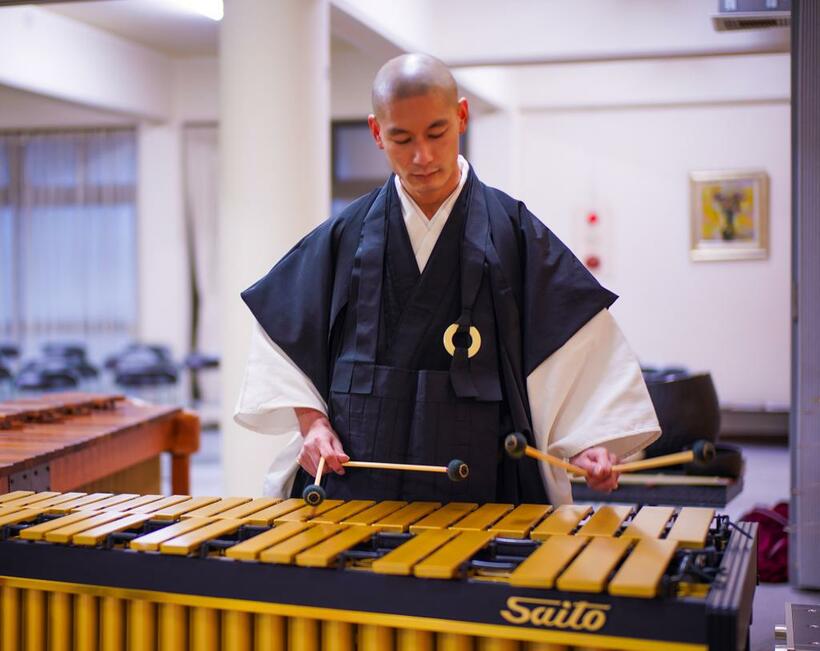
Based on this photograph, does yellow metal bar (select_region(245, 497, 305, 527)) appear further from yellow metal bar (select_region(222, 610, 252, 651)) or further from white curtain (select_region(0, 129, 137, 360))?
white curtain (select_region(0, 129, 137, 360))

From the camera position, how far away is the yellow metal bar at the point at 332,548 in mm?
1841

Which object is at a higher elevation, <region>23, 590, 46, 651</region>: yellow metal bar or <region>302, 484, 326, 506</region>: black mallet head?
<region>302, 484, 326, 506</region>: black mallet head

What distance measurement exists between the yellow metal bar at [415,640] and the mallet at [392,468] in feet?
1.28

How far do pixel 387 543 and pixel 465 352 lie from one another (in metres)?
0.49

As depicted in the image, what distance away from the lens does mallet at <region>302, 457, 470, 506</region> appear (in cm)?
211

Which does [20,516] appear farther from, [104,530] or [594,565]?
[594,565]

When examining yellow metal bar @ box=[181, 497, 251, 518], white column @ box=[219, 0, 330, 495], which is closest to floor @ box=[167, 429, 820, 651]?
white column @ box=[219, 0, 330, 495]

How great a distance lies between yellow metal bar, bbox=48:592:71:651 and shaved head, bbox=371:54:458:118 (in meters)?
1.16

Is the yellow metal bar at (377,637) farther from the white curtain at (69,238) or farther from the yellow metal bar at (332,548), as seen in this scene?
the white curtain at (69,238)

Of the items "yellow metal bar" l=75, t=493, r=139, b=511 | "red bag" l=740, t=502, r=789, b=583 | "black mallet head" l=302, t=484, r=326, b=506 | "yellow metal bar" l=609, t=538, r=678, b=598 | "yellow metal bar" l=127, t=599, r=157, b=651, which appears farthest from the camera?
"red bag" l=740, t=502, r=789, b=583

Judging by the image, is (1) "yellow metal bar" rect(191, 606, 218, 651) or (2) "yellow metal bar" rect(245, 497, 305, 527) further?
(2) "yellow metal bar" rect(245, 497, 305, 527)

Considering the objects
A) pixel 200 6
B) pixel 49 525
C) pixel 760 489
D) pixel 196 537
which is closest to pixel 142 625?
pixel 196 537

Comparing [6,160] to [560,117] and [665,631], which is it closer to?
[560,117]

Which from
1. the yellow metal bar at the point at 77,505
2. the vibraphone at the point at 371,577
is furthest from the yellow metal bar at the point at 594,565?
the yellow metal bar at the point at 77,505
